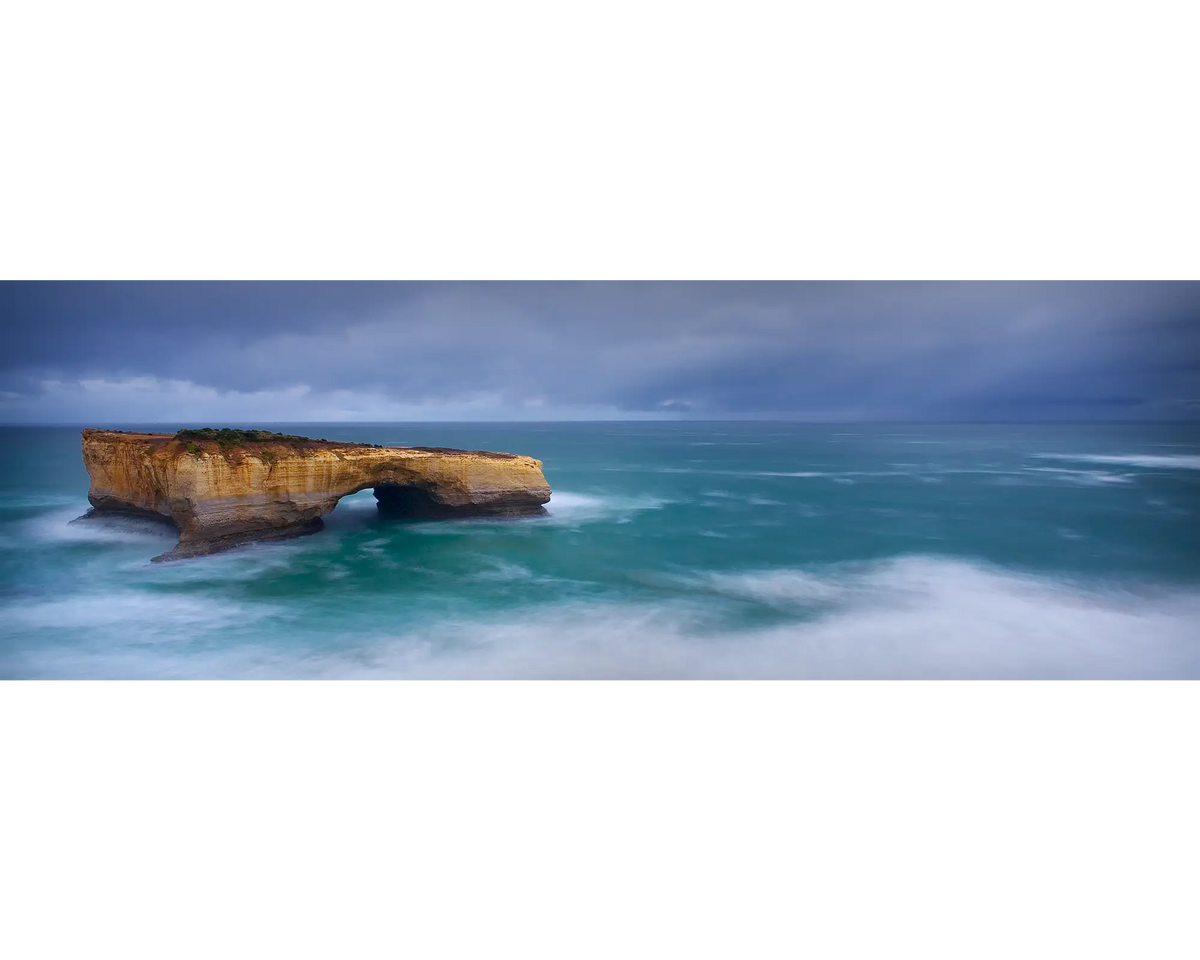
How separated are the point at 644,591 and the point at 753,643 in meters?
1.93

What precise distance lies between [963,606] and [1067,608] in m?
1.54

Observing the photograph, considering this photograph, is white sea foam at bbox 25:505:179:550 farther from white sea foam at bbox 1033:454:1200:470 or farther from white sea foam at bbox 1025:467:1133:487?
white sea foam at bbox 1033:454:1200:470

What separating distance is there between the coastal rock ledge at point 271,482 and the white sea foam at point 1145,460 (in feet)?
60.3

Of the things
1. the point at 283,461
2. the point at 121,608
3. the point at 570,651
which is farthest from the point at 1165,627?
the point at 121,608

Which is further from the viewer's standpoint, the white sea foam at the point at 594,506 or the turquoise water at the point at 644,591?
the white sea foam at the point at 594,506

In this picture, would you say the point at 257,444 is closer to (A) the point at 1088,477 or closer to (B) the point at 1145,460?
(A) the point at 1088,477

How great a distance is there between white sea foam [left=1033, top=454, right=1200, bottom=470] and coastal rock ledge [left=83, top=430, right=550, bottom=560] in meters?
18.4

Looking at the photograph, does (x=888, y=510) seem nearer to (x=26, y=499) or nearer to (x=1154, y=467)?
(x=1154, y=467)

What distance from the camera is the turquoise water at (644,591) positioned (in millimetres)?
6043

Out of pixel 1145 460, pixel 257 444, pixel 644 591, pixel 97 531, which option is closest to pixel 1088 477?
pixel 1145 460

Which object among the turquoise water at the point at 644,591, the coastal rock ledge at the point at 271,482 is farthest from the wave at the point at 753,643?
the coastal rock ledge at the point at 271,482

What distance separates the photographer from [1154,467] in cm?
1525

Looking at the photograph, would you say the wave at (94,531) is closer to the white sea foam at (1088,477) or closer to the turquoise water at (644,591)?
the turquoise water at (644,591)

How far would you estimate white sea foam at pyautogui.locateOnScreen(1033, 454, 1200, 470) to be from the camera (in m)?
15.6
